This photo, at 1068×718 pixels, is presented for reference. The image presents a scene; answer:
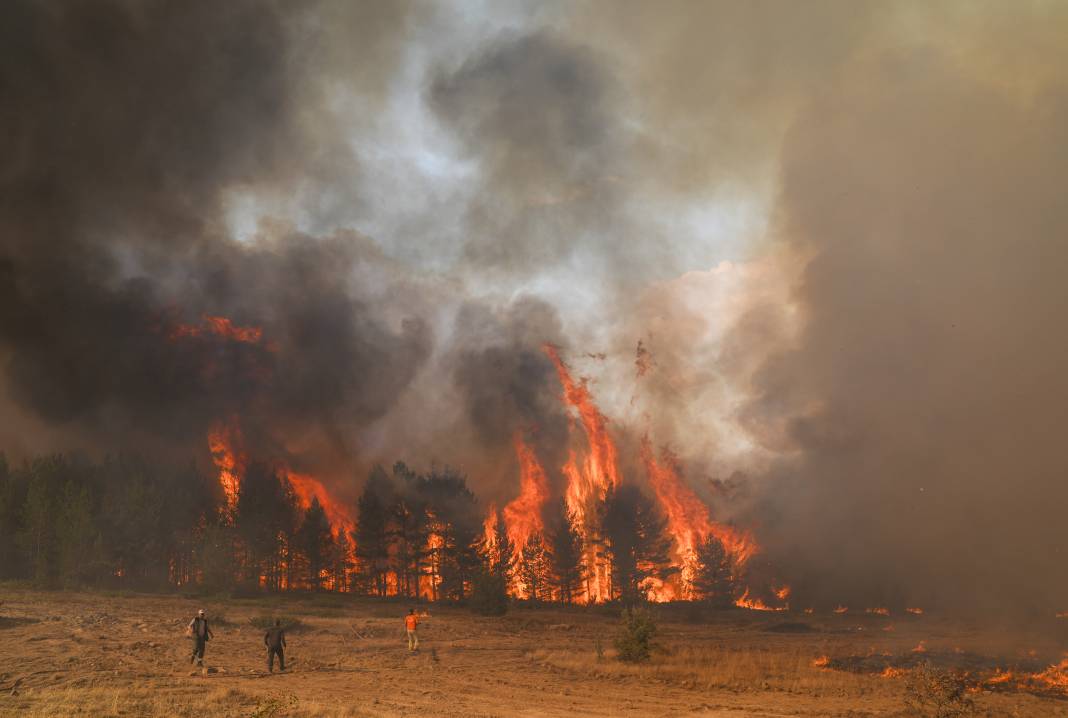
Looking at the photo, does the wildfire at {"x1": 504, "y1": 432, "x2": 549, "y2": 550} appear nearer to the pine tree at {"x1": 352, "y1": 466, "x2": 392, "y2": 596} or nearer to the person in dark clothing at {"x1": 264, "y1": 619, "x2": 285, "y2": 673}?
the pine tree at {"x1": 352, "y1": 466, "x2": 392, "y2": 596}

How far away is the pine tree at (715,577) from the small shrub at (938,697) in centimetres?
6823

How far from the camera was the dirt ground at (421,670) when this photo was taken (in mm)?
25812

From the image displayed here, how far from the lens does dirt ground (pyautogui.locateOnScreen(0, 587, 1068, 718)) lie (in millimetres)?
25812

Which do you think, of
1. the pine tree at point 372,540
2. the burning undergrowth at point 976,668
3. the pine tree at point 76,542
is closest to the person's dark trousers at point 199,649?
the burning undergrowth at point 976,668

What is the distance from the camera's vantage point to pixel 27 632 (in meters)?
40.4

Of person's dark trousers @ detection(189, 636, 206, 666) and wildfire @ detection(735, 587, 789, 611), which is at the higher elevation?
person's dark trousers @ detection(189, 636, 206, 666)

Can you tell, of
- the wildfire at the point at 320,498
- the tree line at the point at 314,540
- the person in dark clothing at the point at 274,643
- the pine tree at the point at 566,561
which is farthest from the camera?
the wildfire at the point at 320,498

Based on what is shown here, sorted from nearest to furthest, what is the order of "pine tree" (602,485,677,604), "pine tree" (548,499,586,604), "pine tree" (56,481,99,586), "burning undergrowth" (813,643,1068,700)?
"burning undergrowth" (813,643,1068,700)
"pine tree" (56,481,99,586)
"pine tree" (602,485,677,604)
"pine tree" (548,499,586,604)

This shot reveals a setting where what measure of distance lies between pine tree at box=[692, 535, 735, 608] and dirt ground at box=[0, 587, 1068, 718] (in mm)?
27030

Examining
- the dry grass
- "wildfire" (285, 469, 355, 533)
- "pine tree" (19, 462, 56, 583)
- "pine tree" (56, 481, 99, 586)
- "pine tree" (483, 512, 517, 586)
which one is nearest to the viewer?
the dry grass

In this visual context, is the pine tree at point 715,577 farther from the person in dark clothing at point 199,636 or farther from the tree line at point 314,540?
the person in dark clothing at point 199,636

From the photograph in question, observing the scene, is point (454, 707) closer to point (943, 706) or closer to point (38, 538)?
point (943, 706)

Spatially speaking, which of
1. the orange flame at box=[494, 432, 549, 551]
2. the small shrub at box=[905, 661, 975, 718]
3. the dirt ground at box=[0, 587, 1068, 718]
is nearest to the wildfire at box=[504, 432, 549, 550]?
the orange flame at box=[494, 432, 549, 551]

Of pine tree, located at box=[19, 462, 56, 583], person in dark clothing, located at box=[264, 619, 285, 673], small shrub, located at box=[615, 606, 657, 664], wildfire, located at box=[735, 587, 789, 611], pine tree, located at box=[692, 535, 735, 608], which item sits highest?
pine tree, located at box=[19, 462, 56, 583]
